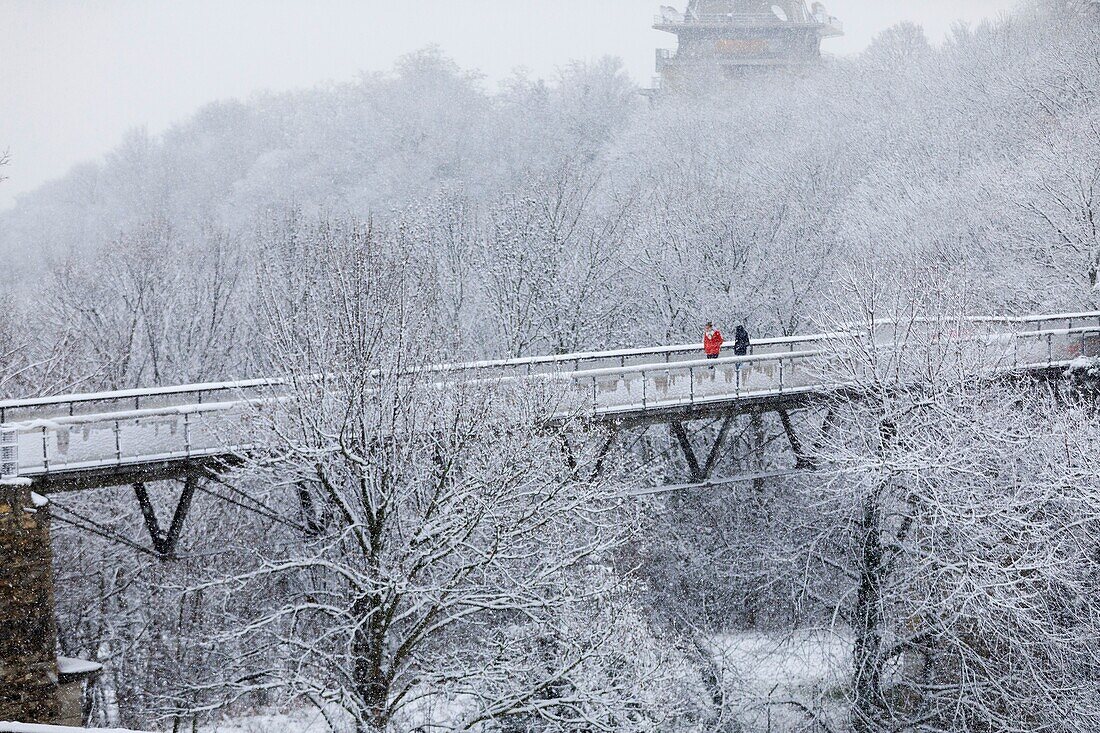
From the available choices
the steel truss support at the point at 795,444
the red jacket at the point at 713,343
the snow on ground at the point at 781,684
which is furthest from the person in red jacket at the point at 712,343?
the snow on ground at the point at 781,684

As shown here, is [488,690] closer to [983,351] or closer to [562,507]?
[562,507]

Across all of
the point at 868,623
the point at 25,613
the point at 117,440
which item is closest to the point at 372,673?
the point at 25,613

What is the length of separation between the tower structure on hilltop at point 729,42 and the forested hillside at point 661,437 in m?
4.52

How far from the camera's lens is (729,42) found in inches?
2421

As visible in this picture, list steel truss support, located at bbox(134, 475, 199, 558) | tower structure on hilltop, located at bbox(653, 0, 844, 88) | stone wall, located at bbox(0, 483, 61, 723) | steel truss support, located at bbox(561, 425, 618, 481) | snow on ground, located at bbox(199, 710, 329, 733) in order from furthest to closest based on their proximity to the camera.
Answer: tower structure on hilltop, located at bbox(653, 0, 844, 88), snow on ground, located at bbox(199, 710, 329, 733), steel truss support, located at bbox(561, 425, 618, 481), steel truss support, located at bbox(134, 475, 199, 558), stone wall, located at bbox(0, 483, 61, 723)

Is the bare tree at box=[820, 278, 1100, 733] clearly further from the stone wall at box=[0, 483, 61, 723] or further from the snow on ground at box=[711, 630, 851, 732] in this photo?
the stone wall at box=[0, 483, 61, 723]

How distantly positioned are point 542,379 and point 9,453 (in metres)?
7.71

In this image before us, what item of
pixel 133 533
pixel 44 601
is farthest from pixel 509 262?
pixel 44 601

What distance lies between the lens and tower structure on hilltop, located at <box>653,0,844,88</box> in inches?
2406

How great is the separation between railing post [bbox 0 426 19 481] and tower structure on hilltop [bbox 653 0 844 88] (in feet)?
168

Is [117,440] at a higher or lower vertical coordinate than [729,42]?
lower

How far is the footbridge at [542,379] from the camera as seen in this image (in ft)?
47.0

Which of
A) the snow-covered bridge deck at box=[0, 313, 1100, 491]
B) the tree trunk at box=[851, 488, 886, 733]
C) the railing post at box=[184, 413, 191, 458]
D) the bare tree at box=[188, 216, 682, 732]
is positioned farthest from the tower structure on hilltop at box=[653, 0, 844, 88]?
the railing post at box=[184, 413, 191, 458]

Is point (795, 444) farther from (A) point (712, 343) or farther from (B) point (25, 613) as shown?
(B) point (25, 613)
